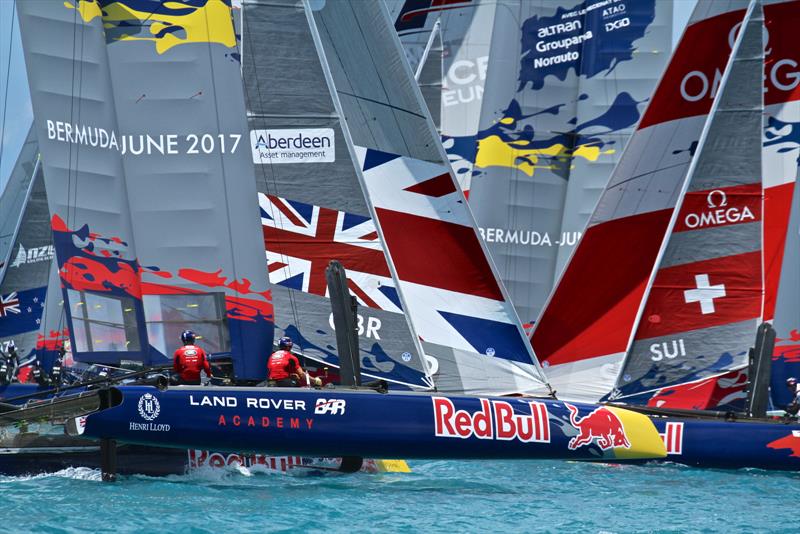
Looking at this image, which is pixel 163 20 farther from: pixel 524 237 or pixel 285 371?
pixel 524 237

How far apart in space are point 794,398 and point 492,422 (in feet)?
13.2

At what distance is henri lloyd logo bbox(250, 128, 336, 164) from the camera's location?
420 inches

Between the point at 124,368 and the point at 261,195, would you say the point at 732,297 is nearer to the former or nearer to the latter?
the point at 261,195

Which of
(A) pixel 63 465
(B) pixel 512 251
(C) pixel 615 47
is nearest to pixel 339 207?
(A) pixel 63 465

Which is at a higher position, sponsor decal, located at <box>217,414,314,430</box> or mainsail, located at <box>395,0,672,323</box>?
mainsail, located at <box>395,0,672,323</box>

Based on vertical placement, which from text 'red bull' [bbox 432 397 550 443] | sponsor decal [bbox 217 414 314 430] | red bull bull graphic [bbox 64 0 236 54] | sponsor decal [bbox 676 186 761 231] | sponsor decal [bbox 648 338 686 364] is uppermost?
red bull bull graphic [bbox 64 0 236 54]

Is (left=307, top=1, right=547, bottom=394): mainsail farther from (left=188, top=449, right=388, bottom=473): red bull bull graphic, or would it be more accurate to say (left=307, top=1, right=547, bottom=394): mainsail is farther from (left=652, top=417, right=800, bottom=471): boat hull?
(left=188, top=449, right=388, bottom=473): red bull bull graphic

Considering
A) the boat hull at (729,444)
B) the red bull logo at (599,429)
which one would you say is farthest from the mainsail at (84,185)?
the boat hull at (729,444)

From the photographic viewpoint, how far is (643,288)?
13.1 meters

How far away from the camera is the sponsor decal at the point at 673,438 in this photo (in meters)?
10.7

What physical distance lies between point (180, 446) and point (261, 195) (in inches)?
99.6

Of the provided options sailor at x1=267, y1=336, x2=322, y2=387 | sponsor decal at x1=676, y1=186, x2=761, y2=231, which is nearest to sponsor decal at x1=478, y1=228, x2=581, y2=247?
sponsor decal at x1=676, y1=186, x2=761, y2=231

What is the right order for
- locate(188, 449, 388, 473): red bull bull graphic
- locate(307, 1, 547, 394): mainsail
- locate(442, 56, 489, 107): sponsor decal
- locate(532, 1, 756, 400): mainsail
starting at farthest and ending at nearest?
locate(442, 56, 489, 107): sponsor decal, locate(532, 1, 756, 400): mainsail, locate(307, 1, 547, 394): mainsail, locate(188, 449, 388, 473): red bull bull graphic

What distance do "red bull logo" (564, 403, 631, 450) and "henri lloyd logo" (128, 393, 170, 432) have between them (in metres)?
3.32
